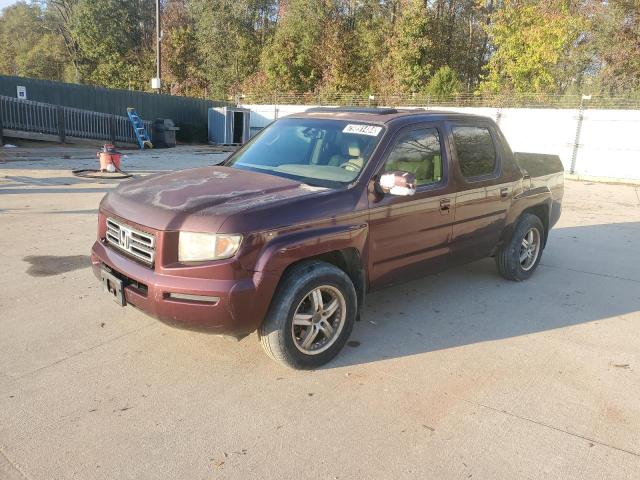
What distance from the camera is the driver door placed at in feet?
13.1

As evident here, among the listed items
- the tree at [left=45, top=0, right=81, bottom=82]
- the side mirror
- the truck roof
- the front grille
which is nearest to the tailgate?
the truck roof

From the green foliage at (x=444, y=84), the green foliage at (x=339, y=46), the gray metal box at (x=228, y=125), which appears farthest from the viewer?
the green foliage at (x=339, y=46)

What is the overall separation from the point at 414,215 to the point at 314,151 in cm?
99

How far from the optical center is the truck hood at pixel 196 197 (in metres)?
3.20

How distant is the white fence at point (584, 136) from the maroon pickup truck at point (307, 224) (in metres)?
13.0

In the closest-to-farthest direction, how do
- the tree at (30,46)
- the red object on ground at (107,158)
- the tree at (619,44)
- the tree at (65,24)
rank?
the red object on ground at (107,158), the tree at (619,44), the tree at (65,24), the tree at (30,46)

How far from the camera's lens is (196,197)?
11.4ft

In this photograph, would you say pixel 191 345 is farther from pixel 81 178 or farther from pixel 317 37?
pixel 317 37

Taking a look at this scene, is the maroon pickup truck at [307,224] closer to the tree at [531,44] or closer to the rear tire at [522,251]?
the rear tire at [522,251]

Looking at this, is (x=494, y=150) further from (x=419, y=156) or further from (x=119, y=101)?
(x=119, y=101)

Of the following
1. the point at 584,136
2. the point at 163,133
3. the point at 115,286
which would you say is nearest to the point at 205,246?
the point at 115,286

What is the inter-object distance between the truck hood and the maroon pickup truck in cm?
1

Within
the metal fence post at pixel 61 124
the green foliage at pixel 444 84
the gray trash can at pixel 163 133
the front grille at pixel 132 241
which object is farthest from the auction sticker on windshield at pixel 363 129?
the green foliage at pixel 444 84

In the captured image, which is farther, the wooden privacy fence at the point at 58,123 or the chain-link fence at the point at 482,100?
the wooden privacy fence at the point at 58,123
